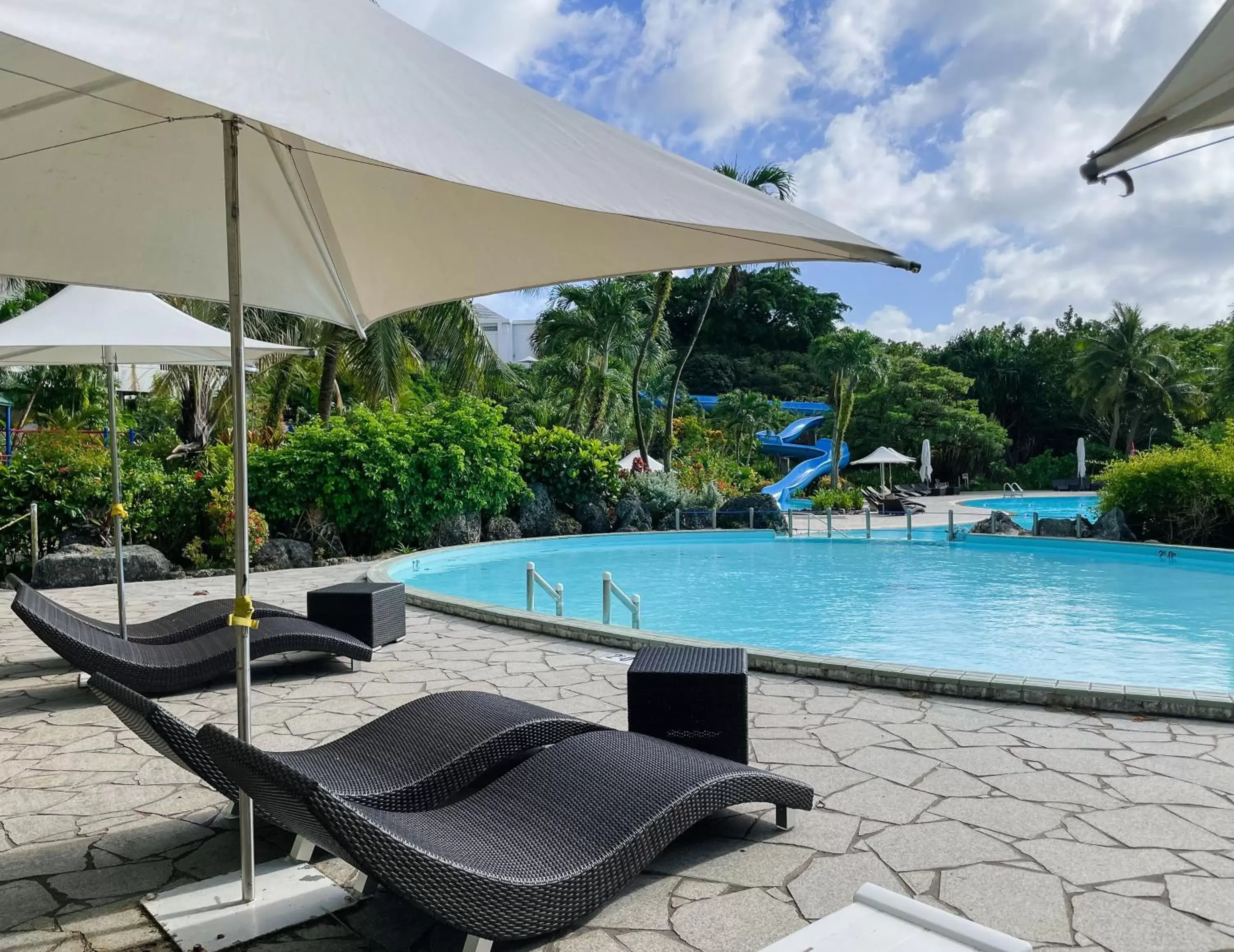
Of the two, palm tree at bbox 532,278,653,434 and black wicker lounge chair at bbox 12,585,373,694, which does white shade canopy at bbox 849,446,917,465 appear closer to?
palm tree at bbox 532,278,653,434

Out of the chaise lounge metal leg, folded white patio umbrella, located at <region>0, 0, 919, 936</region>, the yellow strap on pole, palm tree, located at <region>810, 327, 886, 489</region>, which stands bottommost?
the chaise lounge metal leg

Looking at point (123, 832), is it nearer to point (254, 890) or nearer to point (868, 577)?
point (254, 890)

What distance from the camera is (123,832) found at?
11.6ft

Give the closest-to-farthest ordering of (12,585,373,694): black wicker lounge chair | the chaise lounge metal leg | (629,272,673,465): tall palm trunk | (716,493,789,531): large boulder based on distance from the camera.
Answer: the chaise lounge metal leg, (12,585,373,694): black wicker lounge chair, (716,493,789,531): large boulder, (629,272,673,465): tall palm trunk

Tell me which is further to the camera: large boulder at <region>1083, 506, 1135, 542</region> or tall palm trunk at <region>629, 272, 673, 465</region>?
tall palm trunk at <region>629, 272, 673, 465</region>

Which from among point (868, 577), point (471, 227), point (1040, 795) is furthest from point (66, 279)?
point (868, 577)

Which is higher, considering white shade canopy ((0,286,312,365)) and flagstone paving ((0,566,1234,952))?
white shade canopy ((0,286,312,365))

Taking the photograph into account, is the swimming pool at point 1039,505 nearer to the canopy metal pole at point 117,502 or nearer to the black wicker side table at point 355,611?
the black wicker side table at point 355,611

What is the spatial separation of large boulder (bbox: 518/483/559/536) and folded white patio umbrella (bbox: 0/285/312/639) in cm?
1131

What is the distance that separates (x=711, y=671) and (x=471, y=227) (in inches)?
77.7

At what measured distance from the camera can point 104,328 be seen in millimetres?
5703

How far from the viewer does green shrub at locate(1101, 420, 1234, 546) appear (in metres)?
16.0

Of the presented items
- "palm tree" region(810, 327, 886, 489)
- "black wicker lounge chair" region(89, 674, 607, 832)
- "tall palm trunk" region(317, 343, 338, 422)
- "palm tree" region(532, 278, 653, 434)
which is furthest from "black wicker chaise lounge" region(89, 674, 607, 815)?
"palm tree" region(810, 327, 886, 489)

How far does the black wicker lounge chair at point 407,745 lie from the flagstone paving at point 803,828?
1.10 feet
